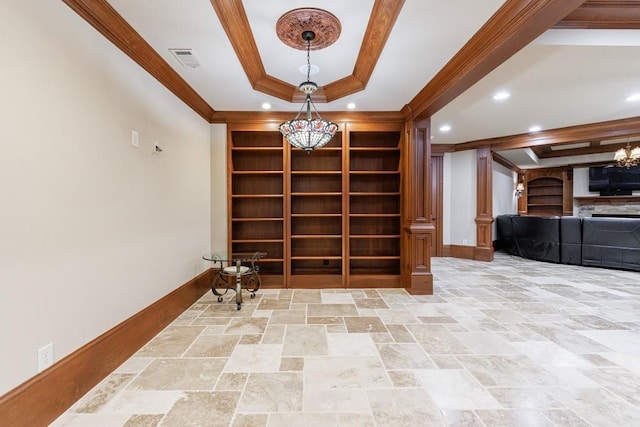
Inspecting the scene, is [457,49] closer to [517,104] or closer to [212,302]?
[517,104]

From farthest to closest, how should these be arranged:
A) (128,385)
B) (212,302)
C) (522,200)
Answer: (522,200), (212,302), (128,385)

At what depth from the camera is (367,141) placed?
4.32 metres

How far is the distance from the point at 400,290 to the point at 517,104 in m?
3.23

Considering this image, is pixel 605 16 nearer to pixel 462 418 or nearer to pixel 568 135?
pixel 462 418

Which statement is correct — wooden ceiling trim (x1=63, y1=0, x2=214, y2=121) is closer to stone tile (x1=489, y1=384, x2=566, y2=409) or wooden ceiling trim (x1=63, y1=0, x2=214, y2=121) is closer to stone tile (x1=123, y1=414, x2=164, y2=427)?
stone tile (x1=123, y1=414, x2=164, y2=427)

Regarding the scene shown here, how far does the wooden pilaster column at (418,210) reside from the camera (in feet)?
12.2

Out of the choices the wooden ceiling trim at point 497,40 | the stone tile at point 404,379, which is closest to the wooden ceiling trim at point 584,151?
the wooden ceiling trim at point 497,40

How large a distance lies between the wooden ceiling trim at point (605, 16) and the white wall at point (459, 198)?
Result: 428 cm

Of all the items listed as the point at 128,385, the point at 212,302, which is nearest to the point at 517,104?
the point at 212,302

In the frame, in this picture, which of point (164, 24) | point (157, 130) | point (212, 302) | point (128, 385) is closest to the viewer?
point (128, 385)

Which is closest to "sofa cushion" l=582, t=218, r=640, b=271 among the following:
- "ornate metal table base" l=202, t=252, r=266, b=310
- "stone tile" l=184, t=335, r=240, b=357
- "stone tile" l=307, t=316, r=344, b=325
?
"stone tile" l=307, t=316, r=344, b=325

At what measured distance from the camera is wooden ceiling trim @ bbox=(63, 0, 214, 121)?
1771 millimetres

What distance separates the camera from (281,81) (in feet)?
10.4

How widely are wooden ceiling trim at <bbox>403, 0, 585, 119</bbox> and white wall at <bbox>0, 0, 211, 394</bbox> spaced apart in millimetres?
2831
